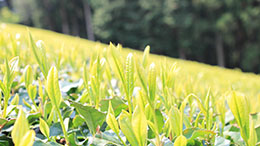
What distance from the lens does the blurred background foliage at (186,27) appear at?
65.7ft

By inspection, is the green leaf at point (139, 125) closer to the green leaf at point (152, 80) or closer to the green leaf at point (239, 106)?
the green leaf at point (152, 80)

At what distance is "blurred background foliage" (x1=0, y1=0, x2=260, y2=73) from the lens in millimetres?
20031

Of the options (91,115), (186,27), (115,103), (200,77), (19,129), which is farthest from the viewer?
(186,27)

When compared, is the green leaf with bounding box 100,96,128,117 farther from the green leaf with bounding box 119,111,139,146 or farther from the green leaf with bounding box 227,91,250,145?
the green leaf with bounding box 227,91,250,145

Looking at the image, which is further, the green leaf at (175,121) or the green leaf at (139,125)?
the green leaf at (175,121)

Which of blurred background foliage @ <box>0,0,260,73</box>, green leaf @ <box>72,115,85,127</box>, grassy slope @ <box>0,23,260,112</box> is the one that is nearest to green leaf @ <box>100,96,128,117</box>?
green leaf @ <box>72,115,85,127</box>

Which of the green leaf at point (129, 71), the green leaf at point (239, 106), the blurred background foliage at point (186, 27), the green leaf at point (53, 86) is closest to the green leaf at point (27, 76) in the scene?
the green leaf at point (53, 86)

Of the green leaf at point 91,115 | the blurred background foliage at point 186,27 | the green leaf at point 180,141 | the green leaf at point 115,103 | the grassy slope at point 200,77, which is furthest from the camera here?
the blurred background foliage at point 186,27

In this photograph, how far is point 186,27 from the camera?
24141 millimetres

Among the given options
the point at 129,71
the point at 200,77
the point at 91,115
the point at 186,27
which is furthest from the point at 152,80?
the point at 186,27

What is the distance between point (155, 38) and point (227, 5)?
9596 mm

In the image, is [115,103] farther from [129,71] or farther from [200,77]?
[200,77]

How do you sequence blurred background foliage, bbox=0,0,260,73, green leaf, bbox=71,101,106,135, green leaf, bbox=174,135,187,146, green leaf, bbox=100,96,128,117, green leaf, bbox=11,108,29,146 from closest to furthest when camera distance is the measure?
green leaf, bbox=11,108,29,146, green leaf, bbox=174,135,187,146, green leaf, bbox=71,101,106,135, green leaf, bbox=100,96,128,117, blurred background foliage, bbox=0,0,260,73

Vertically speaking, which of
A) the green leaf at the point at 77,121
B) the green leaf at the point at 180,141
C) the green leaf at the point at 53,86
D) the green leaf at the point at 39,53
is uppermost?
the green leaf at the point at 39,53
